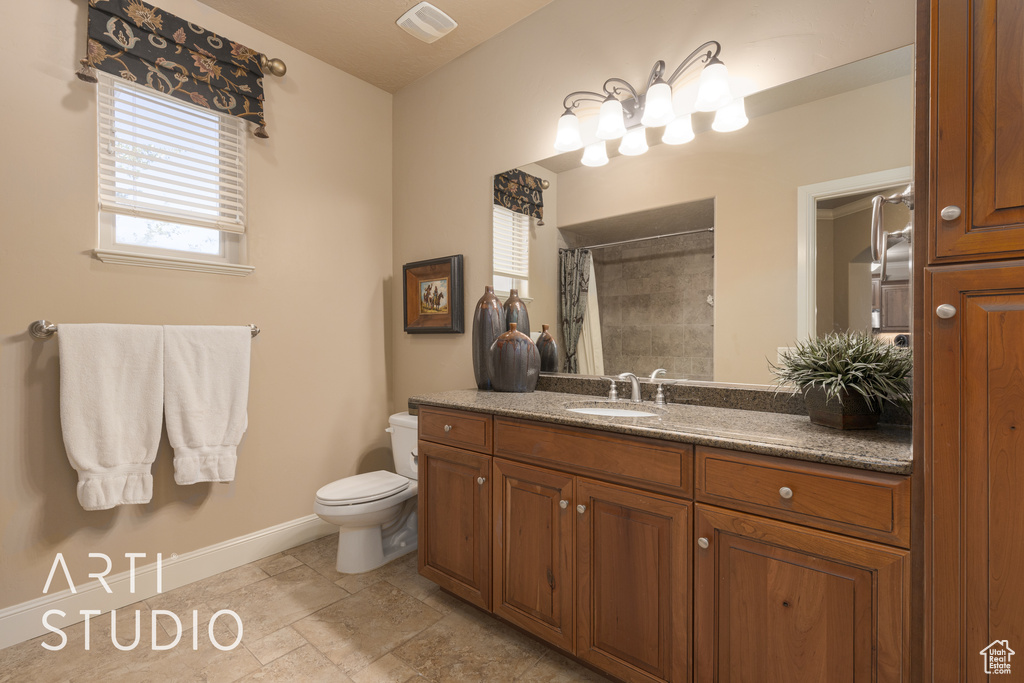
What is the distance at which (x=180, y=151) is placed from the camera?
2.19m

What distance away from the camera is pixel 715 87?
167cm

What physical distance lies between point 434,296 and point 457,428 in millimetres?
1071

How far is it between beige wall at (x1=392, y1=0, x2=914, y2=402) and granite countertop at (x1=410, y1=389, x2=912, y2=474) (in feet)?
1.10

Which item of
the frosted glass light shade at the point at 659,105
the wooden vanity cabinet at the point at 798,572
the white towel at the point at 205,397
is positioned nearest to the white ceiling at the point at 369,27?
the frosted glass light shade at the point at 659,105

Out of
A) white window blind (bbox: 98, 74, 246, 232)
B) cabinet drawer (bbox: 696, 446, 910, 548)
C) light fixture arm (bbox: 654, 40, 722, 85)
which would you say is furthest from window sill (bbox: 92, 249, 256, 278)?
cabinet drawer (bbox: 696, 446, 910, 548)

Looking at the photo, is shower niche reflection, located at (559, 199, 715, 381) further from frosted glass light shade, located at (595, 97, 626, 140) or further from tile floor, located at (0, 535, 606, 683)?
tile floor, located at (0, 535, 606, 683)

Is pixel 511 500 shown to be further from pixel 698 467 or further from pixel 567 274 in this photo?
pixel 567 274

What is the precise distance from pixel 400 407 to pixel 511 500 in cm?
154

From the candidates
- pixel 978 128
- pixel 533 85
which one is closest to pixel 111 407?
pixel 533 85

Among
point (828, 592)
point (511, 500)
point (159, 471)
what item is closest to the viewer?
point (828, 592)

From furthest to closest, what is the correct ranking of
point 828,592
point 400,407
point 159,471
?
1. point 400,407
2. point 159,471
3. point 828,592

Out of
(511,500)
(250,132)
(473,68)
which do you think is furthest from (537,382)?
(250,132)

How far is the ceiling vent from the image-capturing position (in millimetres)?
2145

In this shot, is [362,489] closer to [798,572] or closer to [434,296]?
[434,296]
